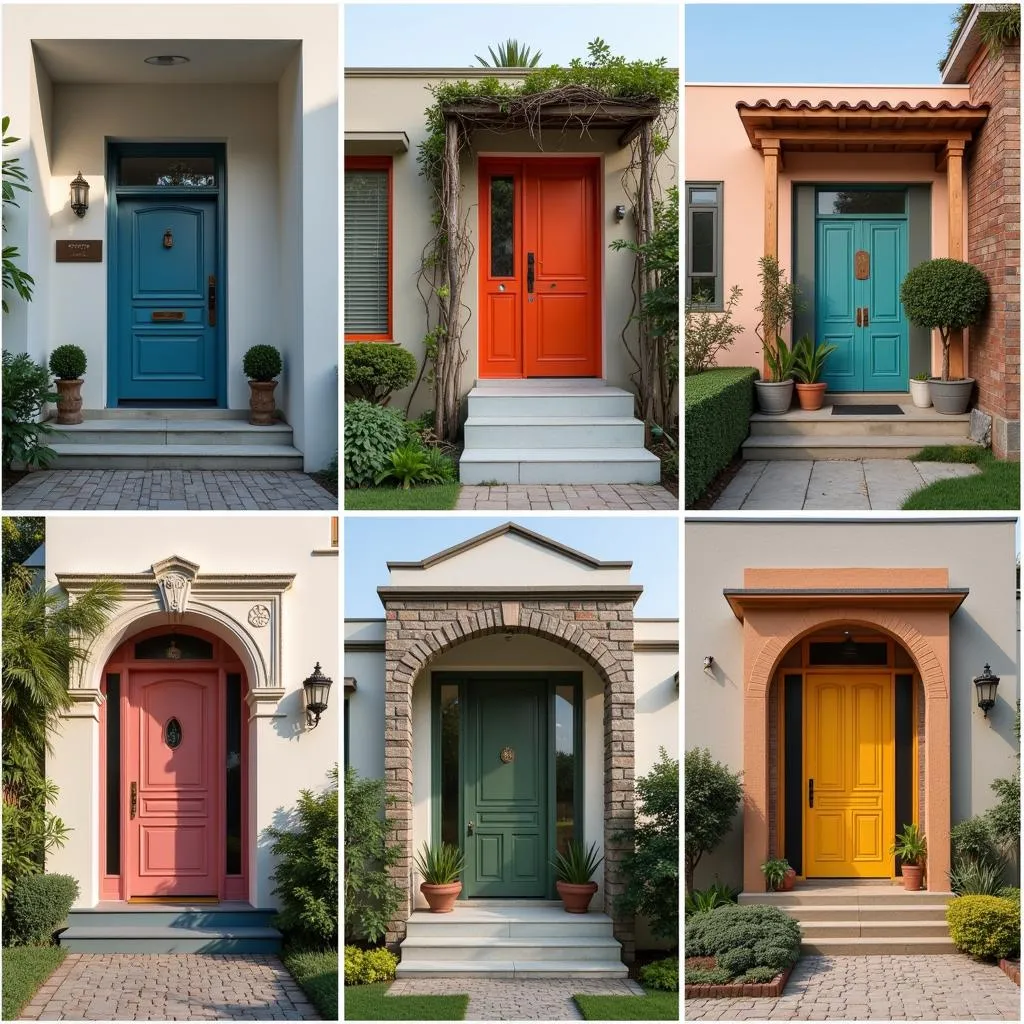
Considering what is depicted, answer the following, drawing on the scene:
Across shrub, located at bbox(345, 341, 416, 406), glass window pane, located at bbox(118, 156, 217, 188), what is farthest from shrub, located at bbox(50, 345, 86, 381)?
shrub, located at bbox(345, 341, 416, 406)

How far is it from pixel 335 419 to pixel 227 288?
2.25 meters

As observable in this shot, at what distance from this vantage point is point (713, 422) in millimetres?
6668

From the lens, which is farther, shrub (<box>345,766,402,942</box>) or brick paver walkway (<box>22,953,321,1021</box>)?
shrub (<box>345,766,402,942</box>)

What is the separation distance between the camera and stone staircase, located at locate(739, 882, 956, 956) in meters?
6.90

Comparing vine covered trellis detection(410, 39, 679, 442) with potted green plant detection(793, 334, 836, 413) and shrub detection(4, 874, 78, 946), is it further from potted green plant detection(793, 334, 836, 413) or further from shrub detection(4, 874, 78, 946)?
shrub detection(4, 874, 78, 946)

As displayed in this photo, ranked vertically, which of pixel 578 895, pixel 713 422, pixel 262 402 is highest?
pixel 262 402

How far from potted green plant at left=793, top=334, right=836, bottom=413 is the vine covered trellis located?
4.55ft

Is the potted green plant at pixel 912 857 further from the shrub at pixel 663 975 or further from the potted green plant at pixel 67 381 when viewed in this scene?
the potted green plant at pixel 67 381

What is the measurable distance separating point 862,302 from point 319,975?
24.7 feet

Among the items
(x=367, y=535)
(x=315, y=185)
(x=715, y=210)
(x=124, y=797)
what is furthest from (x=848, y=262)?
(x=124, y=797)

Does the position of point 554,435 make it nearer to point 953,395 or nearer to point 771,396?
point 771,396

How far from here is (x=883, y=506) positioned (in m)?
6.60

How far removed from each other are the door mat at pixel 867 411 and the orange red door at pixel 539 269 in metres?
2.02

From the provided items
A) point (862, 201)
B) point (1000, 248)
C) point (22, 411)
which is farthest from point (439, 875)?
point (862, 201)
